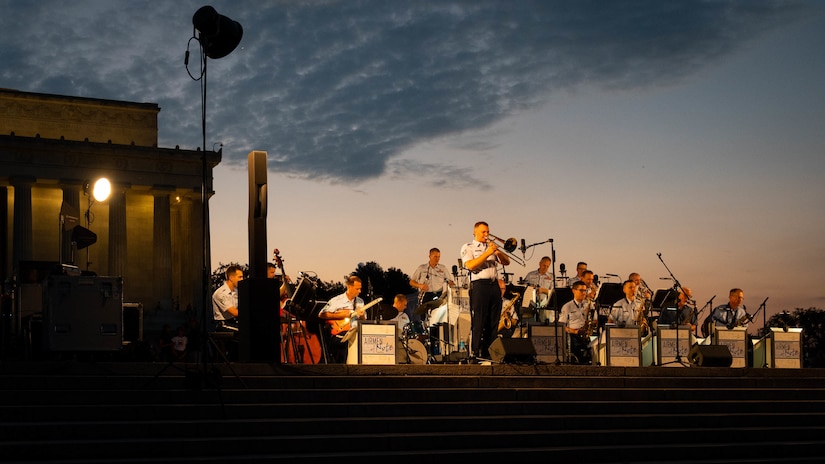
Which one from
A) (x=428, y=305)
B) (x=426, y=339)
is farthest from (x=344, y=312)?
(x=426, y=339)

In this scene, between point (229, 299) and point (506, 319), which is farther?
point (506, 319)

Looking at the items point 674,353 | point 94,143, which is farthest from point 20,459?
point 94,143

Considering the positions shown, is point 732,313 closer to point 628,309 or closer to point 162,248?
point 628,309

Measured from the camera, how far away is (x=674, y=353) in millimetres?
20406

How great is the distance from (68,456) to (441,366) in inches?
230

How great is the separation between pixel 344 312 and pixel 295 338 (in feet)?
3.66

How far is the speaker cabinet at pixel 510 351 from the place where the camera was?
655 inches

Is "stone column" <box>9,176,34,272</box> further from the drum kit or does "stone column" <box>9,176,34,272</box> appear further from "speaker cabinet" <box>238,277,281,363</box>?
"speaker cabinet" <box>238,277,281,363</box>

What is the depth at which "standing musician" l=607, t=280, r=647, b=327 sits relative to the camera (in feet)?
69.9

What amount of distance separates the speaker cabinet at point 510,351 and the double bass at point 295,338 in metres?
3.37

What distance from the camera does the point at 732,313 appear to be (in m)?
21.8

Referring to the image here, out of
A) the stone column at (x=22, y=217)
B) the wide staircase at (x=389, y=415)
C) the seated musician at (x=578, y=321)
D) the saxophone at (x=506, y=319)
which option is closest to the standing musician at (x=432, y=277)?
the saxophone at (x=506, y=319)

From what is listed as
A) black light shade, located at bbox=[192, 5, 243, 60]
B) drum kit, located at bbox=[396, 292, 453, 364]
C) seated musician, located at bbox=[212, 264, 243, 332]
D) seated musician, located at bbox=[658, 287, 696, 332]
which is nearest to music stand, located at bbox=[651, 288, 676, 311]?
seated musician, located at bbox=[658, 287, 696, 332]

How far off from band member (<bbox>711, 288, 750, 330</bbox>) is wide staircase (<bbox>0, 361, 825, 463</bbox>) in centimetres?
506
